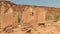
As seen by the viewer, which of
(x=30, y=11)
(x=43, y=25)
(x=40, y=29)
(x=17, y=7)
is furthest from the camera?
(x=17, y=7)

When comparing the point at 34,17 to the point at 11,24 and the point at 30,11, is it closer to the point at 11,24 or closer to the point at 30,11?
the point at 30,11

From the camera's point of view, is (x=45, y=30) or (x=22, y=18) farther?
(x=22, y=18)

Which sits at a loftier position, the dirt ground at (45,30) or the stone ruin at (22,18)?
the stone ruin at (22,18)

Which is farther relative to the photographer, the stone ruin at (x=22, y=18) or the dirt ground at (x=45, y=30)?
the stone ruin at (x=22, y=18)

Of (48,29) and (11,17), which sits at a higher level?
(11,17)

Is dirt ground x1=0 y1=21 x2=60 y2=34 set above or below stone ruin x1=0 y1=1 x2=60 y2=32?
below

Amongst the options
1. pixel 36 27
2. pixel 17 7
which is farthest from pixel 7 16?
pixel 17 7

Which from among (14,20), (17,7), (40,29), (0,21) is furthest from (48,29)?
(17,7)

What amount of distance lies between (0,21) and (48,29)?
133 inches

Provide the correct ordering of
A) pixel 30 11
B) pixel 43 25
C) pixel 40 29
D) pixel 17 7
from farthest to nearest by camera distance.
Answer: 1. pixel 17 7
2. pixel 30 11
3. pixel 43 25
4. pixel 40 29

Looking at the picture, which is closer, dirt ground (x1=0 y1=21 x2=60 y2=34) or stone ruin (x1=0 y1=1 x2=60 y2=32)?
dirt ground (x1=0 y1=21 x2=60 y2=34)

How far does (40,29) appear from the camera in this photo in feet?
44.5

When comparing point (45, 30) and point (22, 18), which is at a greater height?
point (22, 18)

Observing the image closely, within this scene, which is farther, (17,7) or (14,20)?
(17,7)
